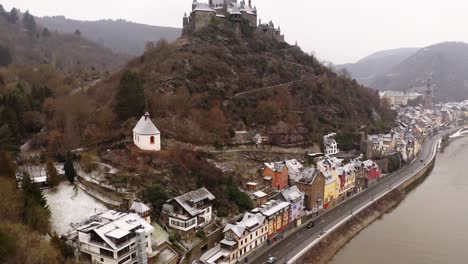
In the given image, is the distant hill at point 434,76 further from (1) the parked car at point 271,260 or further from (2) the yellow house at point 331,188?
(1) the parked car at point 271,260

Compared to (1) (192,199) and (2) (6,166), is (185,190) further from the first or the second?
(2) (6,166)

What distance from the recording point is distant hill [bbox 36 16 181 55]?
13512cm

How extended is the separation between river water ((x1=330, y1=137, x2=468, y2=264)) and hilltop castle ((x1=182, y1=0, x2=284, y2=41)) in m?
34.4

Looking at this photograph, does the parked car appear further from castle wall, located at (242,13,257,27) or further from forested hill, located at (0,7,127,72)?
forested hill, located at (0,7,127,72)

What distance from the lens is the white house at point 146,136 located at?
1198 inches

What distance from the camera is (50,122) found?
34375 mm

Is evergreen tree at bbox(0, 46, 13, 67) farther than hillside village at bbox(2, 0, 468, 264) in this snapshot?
Yes

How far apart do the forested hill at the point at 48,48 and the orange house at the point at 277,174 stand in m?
45.9

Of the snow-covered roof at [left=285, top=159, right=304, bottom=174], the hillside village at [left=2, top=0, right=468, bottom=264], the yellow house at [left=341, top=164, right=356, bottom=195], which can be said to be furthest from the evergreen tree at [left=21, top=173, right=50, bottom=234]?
the yellow house at [left=341, top=164, right=356, bottom=195]

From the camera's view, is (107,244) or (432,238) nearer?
(107,244)

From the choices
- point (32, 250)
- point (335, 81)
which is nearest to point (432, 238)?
point (32, 250)

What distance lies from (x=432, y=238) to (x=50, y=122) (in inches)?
1387

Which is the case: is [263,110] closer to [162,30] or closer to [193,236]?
[193,236]

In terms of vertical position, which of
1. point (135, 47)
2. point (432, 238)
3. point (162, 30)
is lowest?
point (432, 238)
